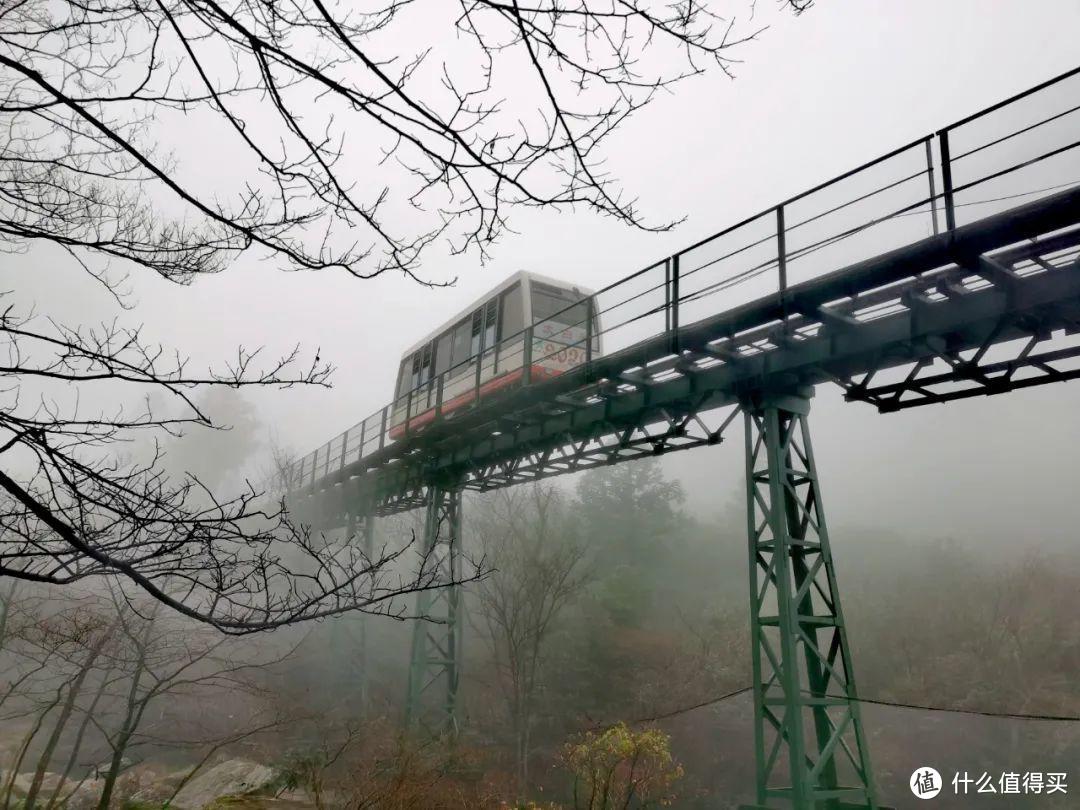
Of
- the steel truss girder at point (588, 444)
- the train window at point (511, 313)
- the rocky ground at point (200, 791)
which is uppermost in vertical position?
the train window at point (511, 313)

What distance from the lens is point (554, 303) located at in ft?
44.1

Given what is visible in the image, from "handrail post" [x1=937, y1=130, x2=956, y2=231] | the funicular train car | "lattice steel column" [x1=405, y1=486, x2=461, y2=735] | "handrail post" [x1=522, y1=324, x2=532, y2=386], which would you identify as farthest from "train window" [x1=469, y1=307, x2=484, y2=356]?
"handrail post" [x1=937, y1=130, x2=956, y2=231]

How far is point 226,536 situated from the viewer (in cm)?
311

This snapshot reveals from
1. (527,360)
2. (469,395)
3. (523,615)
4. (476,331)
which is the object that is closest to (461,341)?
(476,331)

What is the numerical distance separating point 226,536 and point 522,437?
9368 millimetres

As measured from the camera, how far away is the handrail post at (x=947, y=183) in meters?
6.03

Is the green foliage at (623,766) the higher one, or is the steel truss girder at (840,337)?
the steel truss girder at (840,337)

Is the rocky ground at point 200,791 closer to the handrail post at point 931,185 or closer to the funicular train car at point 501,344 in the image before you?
the funicular train car at point 501,344

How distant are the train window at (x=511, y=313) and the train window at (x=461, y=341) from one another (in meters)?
1.44

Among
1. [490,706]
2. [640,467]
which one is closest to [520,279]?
[490,706]

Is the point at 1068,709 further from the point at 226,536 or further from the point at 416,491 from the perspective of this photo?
the point at 226,536

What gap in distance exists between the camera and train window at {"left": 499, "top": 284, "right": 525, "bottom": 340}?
13.0 metres

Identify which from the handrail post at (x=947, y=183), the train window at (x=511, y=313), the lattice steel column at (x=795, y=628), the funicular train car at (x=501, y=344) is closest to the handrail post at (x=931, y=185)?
the handrail post at (x=947, y=183)

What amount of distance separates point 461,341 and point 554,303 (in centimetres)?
269
